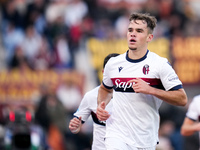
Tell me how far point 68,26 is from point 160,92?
1123 centimetres

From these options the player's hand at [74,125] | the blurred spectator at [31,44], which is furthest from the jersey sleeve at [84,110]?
the blurred spectator at [31,44]

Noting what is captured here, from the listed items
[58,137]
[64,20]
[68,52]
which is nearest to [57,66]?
[68,52]

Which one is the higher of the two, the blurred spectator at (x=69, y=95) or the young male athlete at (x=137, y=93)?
the young male athlete at (x=137, y=93)

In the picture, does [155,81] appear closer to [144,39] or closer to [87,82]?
[144,39]

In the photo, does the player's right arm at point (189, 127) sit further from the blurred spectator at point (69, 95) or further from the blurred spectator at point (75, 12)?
the blurred spectator at point (75, 12)

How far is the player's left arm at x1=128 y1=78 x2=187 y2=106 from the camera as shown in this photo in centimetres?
588

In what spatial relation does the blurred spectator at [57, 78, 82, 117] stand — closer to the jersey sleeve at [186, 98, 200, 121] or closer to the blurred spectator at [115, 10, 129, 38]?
the blurred spectator at [115, 10, 129, 38]

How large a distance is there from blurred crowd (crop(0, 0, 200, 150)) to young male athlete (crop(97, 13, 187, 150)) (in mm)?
9410

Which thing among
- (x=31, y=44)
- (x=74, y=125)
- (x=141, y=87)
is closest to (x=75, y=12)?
(x=31, y=44)

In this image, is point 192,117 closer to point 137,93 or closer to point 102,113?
point 137,93

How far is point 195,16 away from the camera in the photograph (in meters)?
17.3

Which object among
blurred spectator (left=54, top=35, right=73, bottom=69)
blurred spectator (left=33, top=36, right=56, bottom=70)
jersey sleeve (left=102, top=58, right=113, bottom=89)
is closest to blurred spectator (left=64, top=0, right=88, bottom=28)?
blurred spectator (left=54, top=35, right=73, bottom=69)

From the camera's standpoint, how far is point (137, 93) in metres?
6.23

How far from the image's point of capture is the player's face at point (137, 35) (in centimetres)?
625
